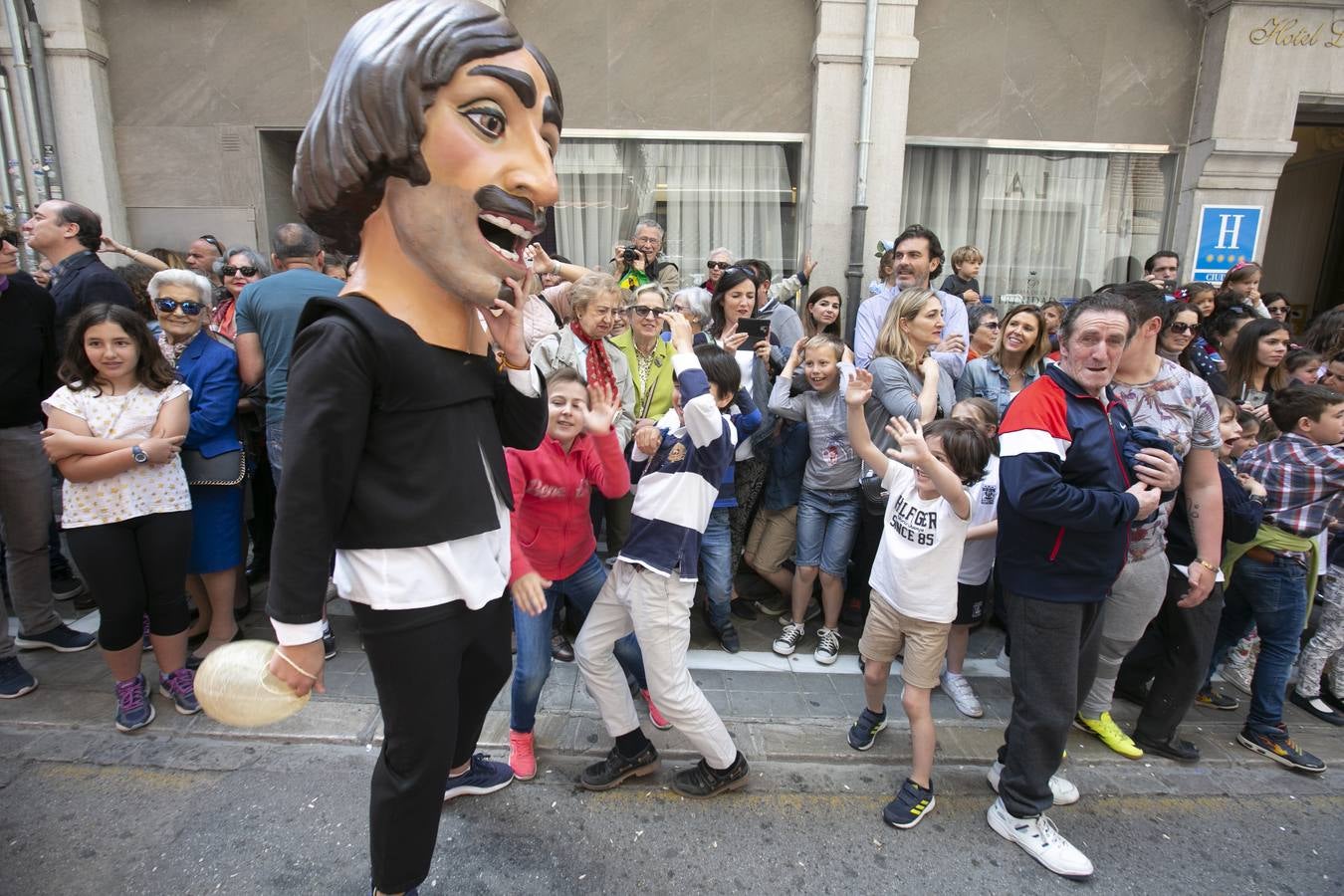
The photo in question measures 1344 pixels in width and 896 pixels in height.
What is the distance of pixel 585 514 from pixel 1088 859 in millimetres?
2176

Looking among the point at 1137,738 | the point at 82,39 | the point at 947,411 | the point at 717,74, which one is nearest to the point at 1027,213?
the point at 717,74

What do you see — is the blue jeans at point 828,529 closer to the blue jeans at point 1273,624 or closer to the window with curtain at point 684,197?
the blue jeans at point 1273,624

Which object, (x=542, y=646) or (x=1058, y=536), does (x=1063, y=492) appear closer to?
(x=1058, y=536)

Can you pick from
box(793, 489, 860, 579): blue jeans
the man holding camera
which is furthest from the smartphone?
the man holding camera

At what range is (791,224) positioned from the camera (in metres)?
7.35

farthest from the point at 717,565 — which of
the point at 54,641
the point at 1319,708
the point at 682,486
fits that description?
the point at 54,641

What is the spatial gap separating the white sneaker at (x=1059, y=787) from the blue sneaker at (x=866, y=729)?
0.46m

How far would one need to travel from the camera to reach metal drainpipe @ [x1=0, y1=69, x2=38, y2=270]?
240 inches

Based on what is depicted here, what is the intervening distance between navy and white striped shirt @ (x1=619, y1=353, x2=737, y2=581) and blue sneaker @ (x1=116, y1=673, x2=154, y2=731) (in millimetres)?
2259

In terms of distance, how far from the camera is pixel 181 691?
322cm

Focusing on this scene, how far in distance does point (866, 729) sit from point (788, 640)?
975 mm

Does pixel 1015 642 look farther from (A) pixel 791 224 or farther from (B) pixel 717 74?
(B) pixel 717 74

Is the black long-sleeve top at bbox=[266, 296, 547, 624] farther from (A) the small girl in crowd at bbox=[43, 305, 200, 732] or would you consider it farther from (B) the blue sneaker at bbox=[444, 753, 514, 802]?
(A) the small girl in crowd at bbox=[43, 305, 200, 732]

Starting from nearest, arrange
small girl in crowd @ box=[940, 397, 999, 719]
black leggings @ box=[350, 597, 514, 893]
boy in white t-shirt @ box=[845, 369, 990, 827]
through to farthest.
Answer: black leggings @ box=[350, 597, 514, 893], boy in white t-shirt @ box=[845, 369, 990, 827], small girl in crowd @ box=[940, 397, 999, 719]
